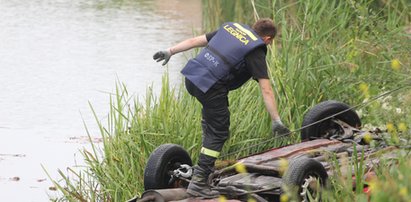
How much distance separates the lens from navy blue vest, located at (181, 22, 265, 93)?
27.0 ft

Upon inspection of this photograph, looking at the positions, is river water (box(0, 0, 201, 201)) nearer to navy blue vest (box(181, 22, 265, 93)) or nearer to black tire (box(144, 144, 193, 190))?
black tire (box(144, 144, 193, 190))

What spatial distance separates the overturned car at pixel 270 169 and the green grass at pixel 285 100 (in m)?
0.32

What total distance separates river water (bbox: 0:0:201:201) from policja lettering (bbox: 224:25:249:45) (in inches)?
114

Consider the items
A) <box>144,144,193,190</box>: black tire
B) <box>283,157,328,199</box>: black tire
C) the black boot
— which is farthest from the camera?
<box>144,144,193,190</box>: black tire

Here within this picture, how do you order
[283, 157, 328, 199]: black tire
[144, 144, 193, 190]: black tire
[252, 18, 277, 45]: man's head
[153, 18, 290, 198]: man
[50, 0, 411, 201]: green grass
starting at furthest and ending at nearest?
[50, 0, 411, 201]: green grass → [252, 18, 277, 45]: man's head → [153, 18, 290, 198]: man → [144, 144, 193, 190]: black tire → [283, 157, 328, 199]: black tire

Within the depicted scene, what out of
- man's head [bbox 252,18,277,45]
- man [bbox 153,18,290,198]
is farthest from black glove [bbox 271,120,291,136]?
man's head [bbox 252,18,277,45]

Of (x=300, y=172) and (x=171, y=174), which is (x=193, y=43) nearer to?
(x=171, y=174)

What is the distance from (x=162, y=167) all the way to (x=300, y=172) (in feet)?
3.62

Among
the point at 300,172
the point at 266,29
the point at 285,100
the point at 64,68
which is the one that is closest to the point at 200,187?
the point at 300,172

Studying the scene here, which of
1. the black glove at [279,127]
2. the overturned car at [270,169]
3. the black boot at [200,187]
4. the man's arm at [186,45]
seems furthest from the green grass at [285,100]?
the black boot at [200,187]

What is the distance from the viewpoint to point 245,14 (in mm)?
15898

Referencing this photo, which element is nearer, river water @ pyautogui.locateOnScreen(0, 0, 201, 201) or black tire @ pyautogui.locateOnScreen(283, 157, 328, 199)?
black tire @ pyautogui.locateOnScreen(283, 157, 328, 199)

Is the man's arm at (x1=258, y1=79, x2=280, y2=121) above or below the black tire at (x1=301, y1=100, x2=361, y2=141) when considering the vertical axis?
above

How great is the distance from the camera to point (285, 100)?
34.7 feet
